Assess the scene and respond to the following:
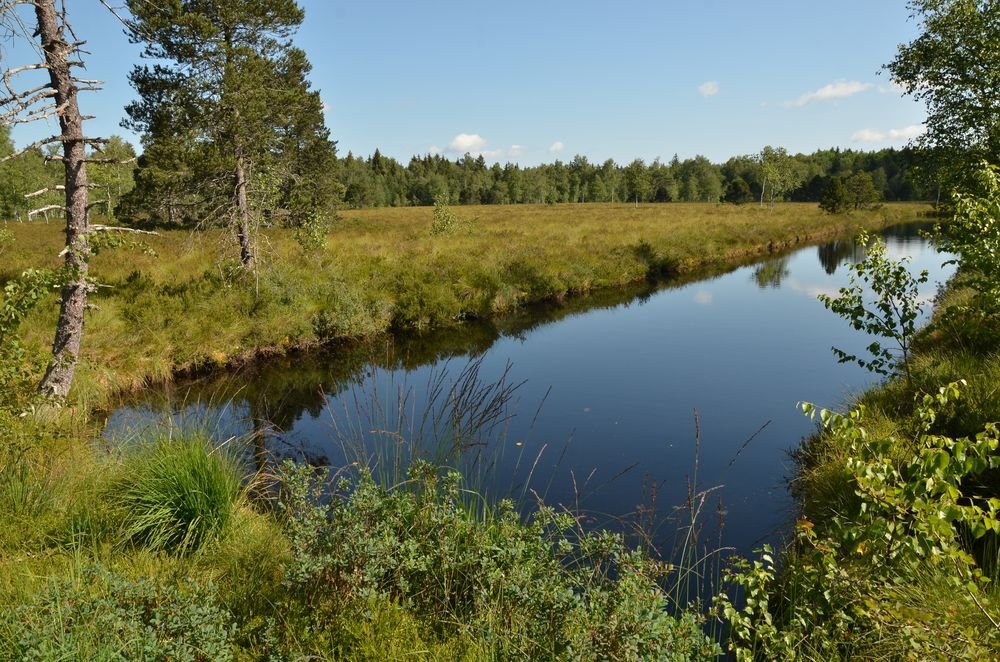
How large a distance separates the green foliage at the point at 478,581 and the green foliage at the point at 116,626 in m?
0.53

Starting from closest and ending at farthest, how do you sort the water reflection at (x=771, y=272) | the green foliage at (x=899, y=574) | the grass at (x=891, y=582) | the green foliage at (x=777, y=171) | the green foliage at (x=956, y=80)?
the green foliage at (x=899, y=574) < the grass at (x=891, y=582) < the green foliage at (x=956, y=80) < the water reflection at (x=771, y=272) < the green foliage at (x=777, y=171)

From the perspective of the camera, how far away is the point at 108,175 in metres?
8.93

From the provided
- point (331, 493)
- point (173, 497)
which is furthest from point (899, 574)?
point (173, 497)

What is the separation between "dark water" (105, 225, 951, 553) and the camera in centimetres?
703

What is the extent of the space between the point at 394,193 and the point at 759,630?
92384 millimetres

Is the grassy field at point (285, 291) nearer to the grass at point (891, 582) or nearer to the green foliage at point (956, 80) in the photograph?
the grass at point (891, 582)

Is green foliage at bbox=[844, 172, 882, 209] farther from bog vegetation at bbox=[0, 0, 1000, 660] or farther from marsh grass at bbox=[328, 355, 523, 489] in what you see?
marsh grass at bbox=[328, 355, 523, 489]

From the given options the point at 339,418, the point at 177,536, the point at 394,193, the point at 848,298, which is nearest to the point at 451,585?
the point at 177,536

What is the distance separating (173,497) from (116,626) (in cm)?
193

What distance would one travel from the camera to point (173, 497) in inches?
176

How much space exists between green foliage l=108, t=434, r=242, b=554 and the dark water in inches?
37.8

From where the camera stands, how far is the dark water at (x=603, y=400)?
7.03 metres

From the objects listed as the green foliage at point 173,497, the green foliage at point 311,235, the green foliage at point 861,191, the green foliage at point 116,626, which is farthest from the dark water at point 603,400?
the green foliage at point 861,191

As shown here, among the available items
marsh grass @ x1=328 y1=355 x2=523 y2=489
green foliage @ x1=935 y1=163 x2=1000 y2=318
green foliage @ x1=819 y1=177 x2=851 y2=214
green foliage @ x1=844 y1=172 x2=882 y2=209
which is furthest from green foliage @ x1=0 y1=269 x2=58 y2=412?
green foliage @ x1=844 y1=172 x2=882 y2=209
